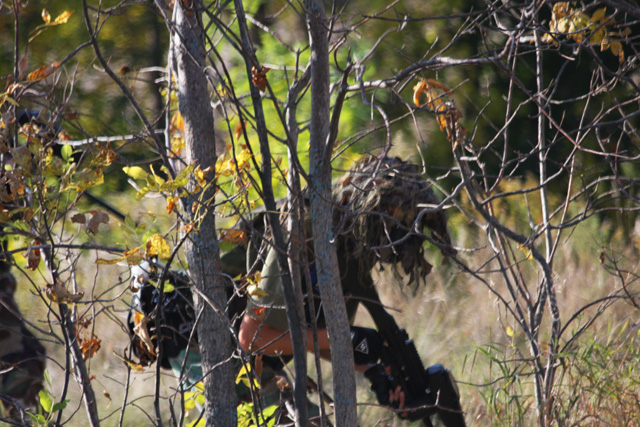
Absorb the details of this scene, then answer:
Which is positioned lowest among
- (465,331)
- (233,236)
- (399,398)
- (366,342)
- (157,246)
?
(399,398)

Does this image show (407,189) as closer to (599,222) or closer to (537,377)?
(537,377)

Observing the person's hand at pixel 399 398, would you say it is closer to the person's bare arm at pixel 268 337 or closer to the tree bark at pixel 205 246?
the person's bare arm at pixel 268 337

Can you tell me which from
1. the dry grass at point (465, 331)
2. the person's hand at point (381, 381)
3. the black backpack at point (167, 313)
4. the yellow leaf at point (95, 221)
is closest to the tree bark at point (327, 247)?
the yellow leaf at point (95, 221)

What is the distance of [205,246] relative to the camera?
1817 mm

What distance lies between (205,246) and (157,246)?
0.89ft

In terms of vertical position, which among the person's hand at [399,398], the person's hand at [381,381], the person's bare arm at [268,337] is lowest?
the person's hand at [399,398]

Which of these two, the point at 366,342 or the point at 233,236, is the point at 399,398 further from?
the point at 233,236

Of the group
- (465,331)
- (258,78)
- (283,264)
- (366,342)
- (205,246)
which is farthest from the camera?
(465,331)

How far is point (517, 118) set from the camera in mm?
5664

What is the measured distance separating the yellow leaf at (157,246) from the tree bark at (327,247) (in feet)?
1.19

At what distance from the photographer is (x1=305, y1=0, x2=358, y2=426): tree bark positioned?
1.55m

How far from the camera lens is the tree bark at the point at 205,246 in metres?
1.81

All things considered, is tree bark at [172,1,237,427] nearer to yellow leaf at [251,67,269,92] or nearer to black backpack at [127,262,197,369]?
black backpack at [127,262,197,369]

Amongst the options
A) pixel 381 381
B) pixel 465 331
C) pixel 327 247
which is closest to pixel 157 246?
pixel 327 247
